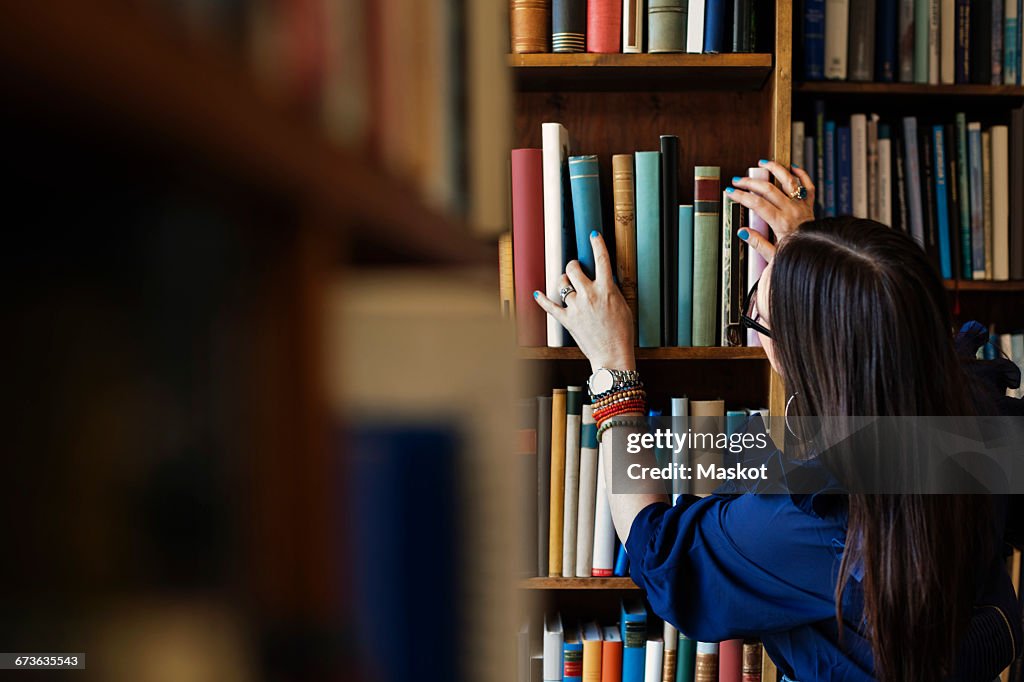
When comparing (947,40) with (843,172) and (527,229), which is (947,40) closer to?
(843,172)

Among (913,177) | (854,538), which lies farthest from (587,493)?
(913,177)

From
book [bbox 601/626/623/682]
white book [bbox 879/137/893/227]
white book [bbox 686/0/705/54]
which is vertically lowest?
book [bbox 601/626/623/682]

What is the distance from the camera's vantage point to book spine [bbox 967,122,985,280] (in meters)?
1.52

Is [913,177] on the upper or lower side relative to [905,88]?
lower

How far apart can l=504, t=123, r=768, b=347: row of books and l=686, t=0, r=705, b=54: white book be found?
0.15 metres

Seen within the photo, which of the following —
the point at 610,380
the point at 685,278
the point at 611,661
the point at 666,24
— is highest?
the point at 666,24

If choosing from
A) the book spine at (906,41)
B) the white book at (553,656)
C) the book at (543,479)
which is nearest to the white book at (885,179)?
the book spine at (906,41)

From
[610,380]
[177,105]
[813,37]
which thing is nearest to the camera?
[177,105]

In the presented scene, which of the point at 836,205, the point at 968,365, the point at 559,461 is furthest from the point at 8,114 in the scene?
the point at 836,205

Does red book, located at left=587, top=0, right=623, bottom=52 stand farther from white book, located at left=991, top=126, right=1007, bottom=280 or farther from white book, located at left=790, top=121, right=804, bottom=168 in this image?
white book, located at left=991, top=126, right=1007, bottom=280

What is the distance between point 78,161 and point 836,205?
5.21 feet

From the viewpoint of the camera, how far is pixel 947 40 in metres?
1.50

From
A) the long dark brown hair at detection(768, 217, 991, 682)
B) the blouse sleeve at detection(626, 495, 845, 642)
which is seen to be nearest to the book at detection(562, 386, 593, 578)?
the blouse sleeve at detection(626, 495, 845, 642)

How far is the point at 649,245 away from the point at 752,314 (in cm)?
19
